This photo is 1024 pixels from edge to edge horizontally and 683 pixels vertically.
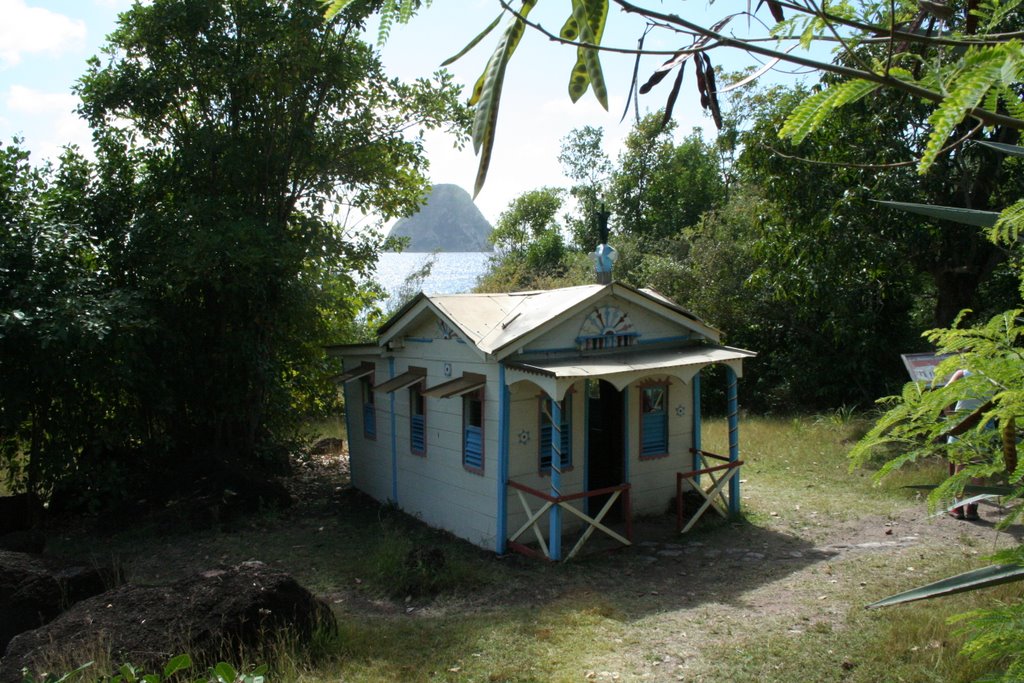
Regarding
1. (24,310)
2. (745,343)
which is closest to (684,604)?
(24,310)

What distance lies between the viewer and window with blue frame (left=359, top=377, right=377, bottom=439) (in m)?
12.9

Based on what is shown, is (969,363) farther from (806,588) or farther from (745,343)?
(745,343)

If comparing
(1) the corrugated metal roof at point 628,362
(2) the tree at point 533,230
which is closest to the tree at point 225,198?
(1) the corrugated metal roof at point 628,362

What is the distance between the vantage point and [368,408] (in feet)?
42.9

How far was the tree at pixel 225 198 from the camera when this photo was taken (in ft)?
40.1

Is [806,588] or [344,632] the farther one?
[806,588]

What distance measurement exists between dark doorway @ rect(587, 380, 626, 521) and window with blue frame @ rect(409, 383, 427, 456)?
2456 mm

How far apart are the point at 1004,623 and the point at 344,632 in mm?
5529

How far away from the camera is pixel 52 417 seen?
37.9ft

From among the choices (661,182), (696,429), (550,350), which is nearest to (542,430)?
(550,350)

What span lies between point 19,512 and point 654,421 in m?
9.40

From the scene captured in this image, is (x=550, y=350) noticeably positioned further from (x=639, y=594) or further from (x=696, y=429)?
(x=639, y=594)

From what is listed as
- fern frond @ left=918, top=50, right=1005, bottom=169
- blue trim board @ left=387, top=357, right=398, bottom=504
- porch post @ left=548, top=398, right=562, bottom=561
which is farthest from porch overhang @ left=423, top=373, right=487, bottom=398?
fern frond @ left=918, top=50, right=1005, bottom=169

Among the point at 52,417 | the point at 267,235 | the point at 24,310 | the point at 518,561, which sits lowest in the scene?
the point at 518,561
